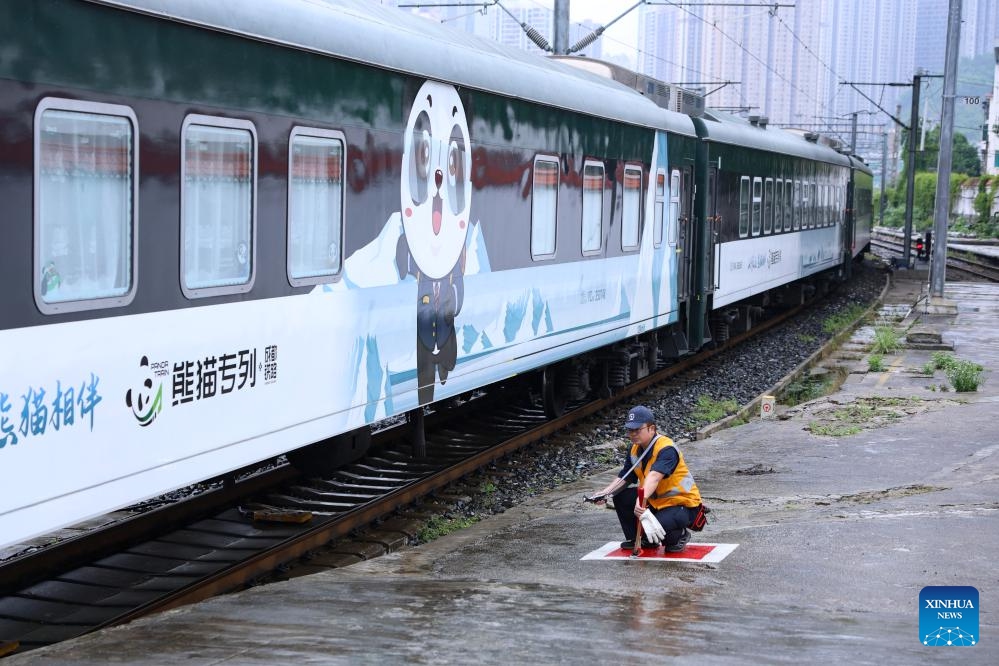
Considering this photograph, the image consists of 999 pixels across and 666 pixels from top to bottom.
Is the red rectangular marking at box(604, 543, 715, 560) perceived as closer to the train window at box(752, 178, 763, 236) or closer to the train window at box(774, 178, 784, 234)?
the train window at box(752, 178, 763, 236)

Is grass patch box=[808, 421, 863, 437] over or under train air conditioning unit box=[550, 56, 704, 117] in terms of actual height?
under

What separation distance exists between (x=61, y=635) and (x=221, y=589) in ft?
3.26

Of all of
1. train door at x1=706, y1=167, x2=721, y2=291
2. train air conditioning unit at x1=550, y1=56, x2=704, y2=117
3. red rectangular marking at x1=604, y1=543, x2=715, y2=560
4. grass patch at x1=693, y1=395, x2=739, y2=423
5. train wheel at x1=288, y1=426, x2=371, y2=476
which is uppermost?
train air conditioning unit at x1=550, y1=56, x2=704, y2=117

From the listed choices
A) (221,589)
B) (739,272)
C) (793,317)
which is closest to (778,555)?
(221,589)

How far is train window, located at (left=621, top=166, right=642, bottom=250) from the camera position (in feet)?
44.8

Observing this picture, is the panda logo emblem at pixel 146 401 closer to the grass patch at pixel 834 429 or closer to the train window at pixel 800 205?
the grass patch at pixel 834 429

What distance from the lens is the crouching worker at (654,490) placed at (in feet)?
26.8

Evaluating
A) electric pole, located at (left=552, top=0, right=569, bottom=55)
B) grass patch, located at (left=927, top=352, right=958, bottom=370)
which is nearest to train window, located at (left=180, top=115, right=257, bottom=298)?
grass patch, located at (left=927, top=352, right=958, bottom=370)

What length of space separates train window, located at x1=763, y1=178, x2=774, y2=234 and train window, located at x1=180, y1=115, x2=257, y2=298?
15795 mm

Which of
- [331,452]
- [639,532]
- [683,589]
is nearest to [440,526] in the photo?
[331,452]

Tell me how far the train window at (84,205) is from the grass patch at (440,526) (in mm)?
3921

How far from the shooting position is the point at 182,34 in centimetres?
625

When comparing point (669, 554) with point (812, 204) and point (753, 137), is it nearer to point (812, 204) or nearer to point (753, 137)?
point (753, 137)

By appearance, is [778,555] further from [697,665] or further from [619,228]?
[619,228]
